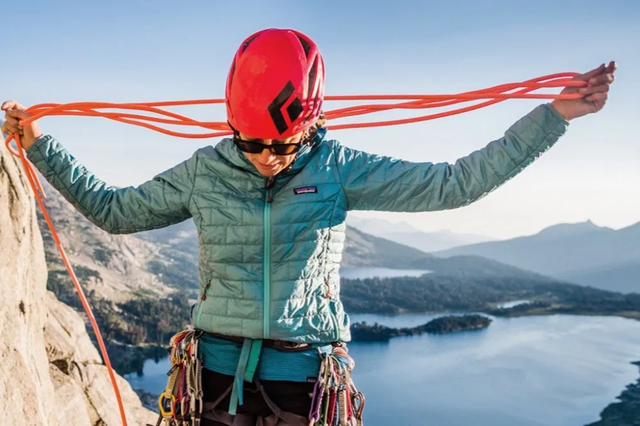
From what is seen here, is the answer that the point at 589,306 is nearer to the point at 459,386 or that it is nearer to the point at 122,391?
the point at 459,386

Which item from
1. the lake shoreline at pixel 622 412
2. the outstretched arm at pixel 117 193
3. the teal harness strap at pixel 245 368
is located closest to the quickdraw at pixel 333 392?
the teal harness strap at pixel 245 368

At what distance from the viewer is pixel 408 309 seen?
2542 inches

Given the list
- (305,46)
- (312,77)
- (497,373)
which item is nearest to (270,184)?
(312,77)

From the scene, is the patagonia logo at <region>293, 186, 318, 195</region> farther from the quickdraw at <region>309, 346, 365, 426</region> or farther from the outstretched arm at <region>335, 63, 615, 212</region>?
the quickdraw at <region>309, 346, 365, 426</region>

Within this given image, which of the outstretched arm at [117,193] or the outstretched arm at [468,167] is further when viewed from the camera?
the outstretched arm at [117,193]

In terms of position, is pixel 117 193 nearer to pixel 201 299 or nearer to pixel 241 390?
pixel 201 299

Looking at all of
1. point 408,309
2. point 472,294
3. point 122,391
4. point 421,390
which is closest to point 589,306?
point 472,294

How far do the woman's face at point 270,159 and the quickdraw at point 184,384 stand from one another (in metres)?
0.85

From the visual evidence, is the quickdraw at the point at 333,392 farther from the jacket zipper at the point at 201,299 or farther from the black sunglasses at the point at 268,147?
the black sunglasses at the point at 268,147

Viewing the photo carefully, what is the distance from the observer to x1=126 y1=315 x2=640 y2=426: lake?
147 feet

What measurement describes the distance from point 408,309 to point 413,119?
63.9 m

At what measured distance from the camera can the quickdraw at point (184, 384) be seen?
2.34 metres

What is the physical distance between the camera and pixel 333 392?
232 cm

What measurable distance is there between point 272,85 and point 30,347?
3695 mm
